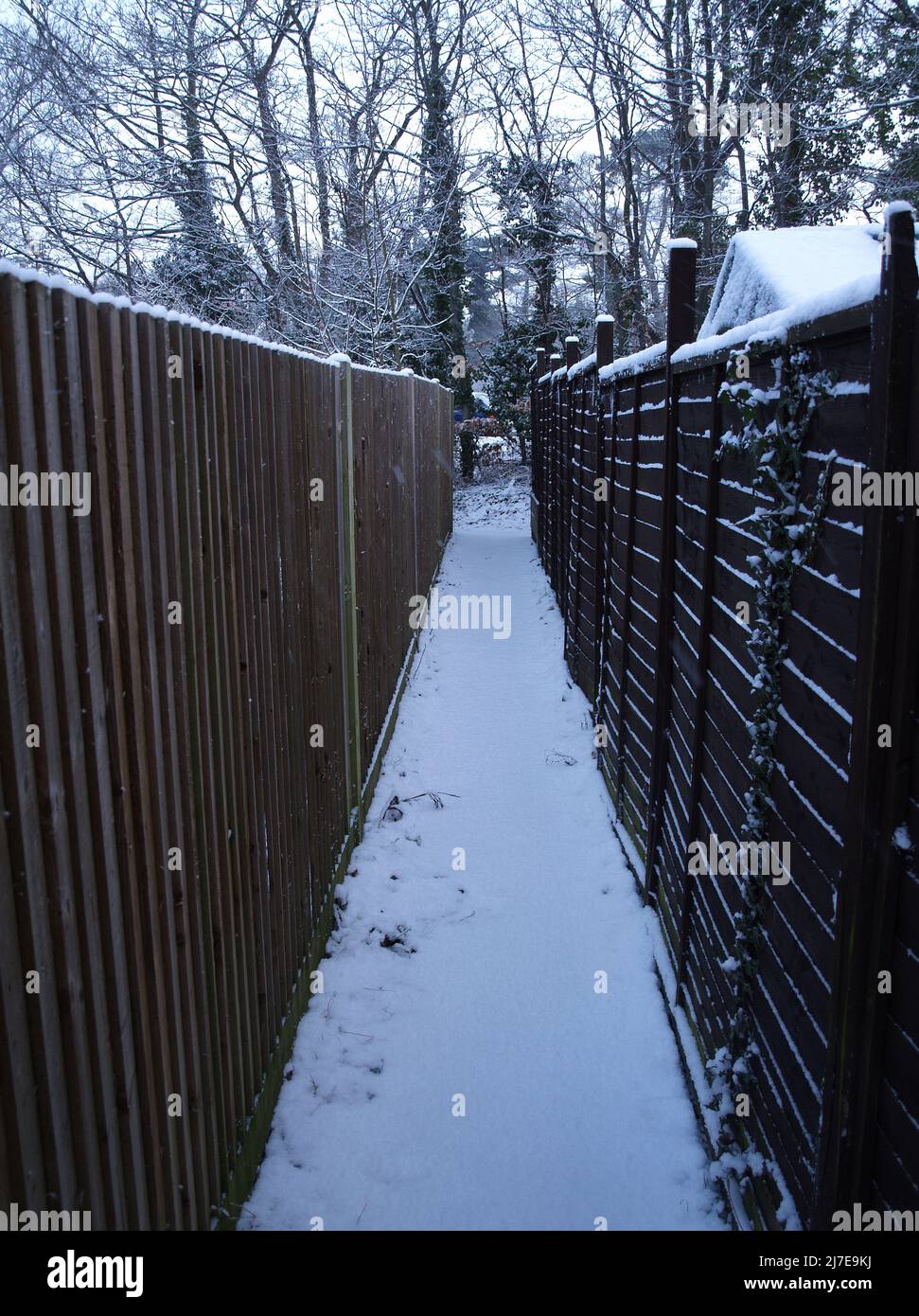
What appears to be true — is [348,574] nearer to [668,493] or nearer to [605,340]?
[668,493]

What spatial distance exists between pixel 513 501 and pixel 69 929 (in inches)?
989

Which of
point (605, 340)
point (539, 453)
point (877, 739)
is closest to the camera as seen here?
point (877, 739)

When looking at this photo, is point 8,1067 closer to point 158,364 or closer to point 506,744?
point 158,364

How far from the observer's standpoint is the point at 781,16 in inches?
586

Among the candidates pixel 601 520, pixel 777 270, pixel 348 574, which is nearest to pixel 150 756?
pixel 348 574

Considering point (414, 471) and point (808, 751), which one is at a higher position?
point (414, 471)

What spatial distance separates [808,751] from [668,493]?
222cm

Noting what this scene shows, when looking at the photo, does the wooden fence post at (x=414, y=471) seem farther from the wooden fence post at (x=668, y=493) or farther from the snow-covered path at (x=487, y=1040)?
the wooden fence post at (x=668, y=493)

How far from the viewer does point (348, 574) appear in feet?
17.0

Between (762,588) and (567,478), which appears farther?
(567,478)

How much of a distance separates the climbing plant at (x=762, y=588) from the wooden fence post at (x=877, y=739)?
1.35 feet

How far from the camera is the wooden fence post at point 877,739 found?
1562 millimetres
